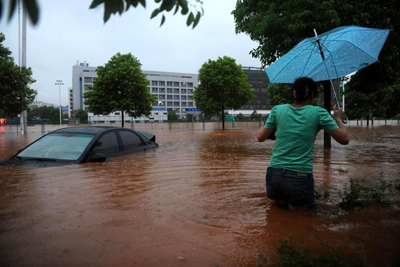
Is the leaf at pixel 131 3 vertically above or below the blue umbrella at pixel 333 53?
below

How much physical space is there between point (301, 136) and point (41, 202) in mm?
3457

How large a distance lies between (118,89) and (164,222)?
23.1 m

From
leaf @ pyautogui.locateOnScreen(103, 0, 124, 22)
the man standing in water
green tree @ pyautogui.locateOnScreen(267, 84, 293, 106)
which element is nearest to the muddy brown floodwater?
the man standing in water

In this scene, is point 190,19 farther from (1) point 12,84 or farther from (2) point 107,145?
(1) point 12,84

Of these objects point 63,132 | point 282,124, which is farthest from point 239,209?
point 63,132

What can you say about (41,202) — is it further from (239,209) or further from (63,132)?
(63,132)

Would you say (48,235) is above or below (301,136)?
below

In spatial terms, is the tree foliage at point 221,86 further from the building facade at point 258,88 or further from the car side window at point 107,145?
the building facade at point 258,88

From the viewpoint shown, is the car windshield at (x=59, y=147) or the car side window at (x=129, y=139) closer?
the car windshield at (x=59, y=147)

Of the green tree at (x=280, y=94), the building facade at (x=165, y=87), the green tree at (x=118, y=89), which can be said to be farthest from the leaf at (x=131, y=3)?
the building facade at (x=165, y=87)

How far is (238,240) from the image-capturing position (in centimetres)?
286

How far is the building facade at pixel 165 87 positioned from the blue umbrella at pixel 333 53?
345ft

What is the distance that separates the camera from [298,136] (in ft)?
10.9

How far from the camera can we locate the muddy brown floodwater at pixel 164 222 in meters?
2.55
